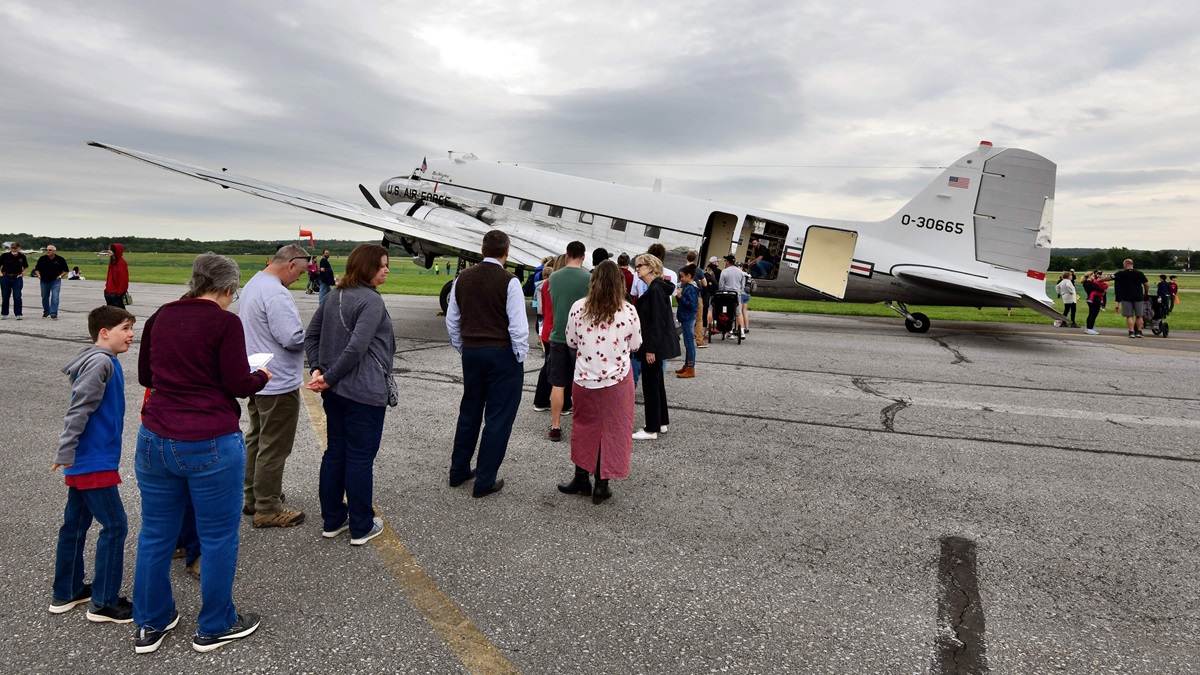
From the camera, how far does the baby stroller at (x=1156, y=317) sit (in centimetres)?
1664

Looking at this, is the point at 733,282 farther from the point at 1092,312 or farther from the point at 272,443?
the point at 1092,312

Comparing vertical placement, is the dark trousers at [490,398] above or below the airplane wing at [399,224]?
below

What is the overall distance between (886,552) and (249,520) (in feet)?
14.6

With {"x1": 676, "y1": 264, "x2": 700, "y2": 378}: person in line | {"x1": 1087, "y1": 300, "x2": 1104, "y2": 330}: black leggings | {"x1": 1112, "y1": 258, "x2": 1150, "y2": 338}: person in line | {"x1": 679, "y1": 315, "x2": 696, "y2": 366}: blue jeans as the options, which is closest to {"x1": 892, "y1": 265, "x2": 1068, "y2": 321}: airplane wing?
{"x1": 1112, "y1": 258, "x2": 1150, "y2": 338}: person in line

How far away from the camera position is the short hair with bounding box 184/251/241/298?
10.1ft

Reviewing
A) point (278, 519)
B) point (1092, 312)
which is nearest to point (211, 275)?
point (278, 519)

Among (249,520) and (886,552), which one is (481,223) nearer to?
(249,520)

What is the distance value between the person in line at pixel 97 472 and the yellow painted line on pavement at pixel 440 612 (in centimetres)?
137

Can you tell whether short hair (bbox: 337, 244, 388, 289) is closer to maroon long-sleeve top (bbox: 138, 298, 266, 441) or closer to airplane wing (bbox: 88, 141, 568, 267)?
maroon long-sleeve top (bbox: 138, 298, 266, 441)

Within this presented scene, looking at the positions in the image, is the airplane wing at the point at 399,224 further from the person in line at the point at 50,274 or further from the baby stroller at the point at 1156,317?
the baby stroller at the point at 1156,317

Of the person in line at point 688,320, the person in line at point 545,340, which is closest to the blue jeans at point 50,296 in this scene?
the person in line at point 545,340

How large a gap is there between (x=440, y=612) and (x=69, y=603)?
6.48ft

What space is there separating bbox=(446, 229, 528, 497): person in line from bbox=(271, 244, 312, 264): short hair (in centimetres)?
111

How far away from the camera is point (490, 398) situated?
16.5 ft
